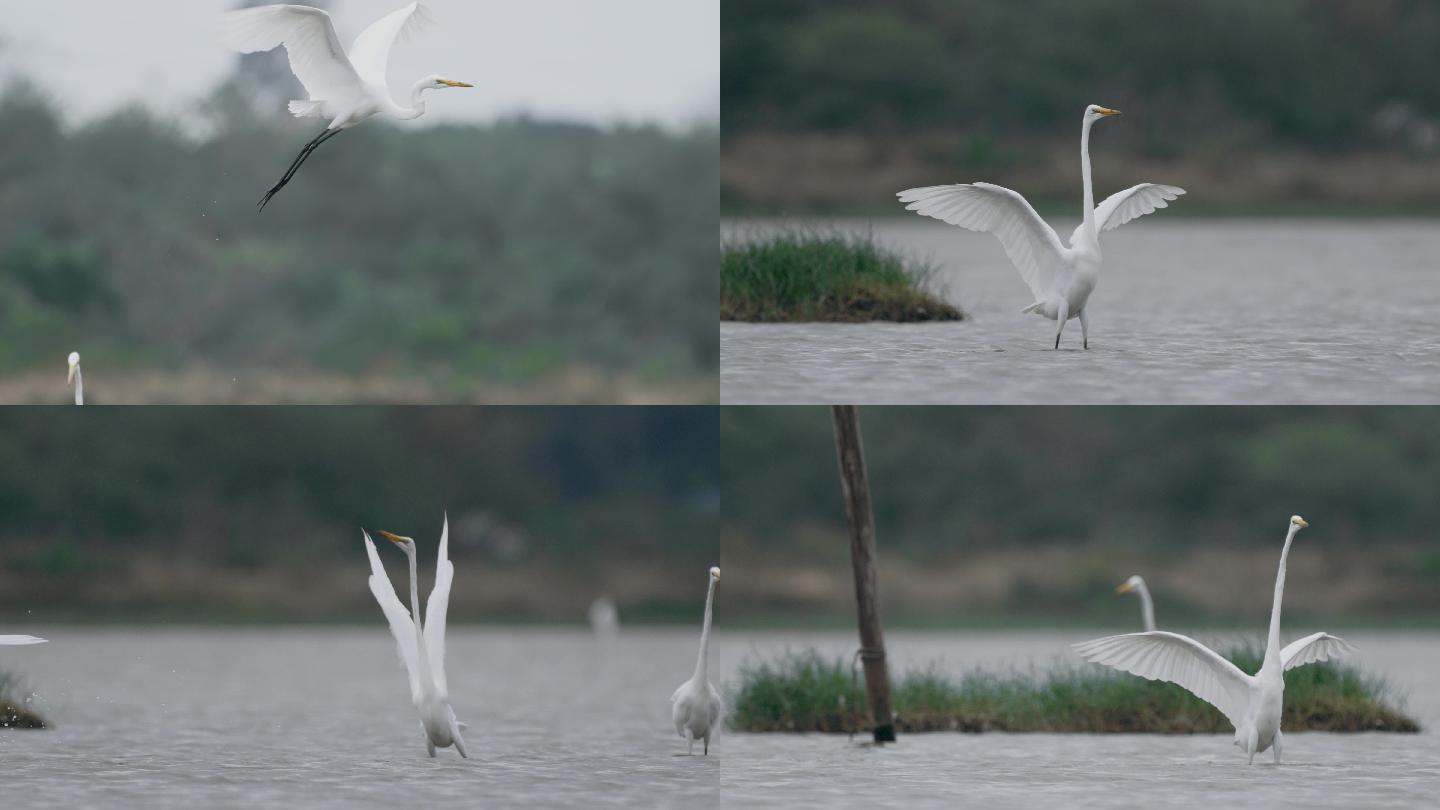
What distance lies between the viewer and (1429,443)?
36.5 meters

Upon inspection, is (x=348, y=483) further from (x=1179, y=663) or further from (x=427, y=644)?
(x=1179, y=663)

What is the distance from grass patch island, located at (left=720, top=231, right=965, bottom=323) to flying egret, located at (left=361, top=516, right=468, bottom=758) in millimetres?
4563

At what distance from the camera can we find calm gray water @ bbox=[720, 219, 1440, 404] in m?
11.2

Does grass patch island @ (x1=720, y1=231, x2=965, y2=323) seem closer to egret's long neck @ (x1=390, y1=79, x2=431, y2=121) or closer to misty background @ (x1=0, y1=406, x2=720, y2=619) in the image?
egret's long neck @ (x1=390, y1=79, x2=431, y2=121)

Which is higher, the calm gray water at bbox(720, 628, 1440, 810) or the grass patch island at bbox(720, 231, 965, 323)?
the grass patch island at bbox(720, 231, 965, 323)

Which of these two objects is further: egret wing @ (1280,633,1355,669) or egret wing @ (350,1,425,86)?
egret wing @ (350,1,425,86)

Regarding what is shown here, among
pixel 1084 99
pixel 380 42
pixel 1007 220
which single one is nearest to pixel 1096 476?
pixel 1084 99

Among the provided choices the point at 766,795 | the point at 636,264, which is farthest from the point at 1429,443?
the point at 766,795

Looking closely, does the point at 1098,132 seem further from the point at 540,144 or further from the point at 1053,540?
the point at 540,144

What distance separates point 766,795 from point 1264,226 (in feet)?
84.9

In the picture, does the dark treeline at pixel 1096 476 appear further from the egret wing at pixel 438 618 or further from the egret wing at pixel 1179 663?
the egret wing at pixel 438 618

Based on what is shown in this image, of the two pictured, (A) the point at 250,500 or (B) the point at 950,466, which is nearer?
(B) the point at 950,466

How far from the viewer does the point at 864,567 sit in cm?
1194

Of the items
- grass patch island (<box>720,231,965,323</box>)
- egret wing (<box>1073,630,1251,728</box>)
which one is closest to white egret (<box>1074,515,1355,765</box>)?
egret wing (<box>1073,630,1251,728</box>)
